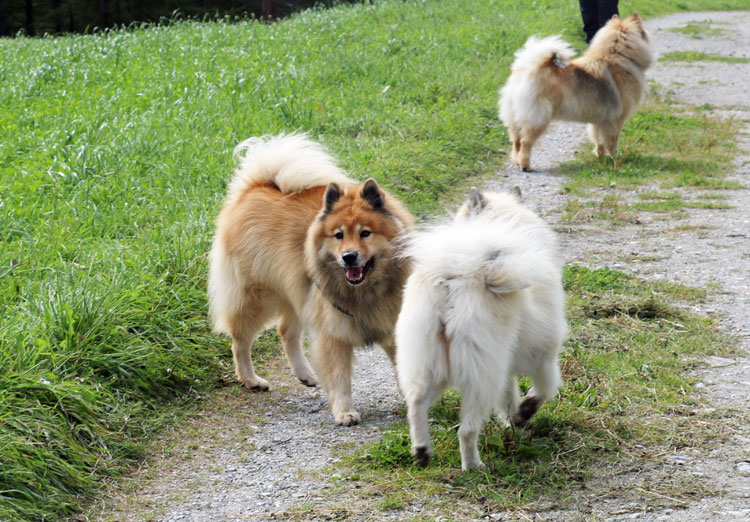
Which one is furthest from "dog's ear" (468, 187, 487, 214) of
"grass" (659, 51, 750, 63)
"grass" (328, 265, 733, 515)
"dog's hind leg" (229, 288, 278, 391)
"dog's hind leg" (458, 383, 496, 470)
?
"grass" (659, 51, 750, 63)

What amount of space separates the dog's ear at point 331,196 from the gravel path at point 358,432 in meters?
1.07

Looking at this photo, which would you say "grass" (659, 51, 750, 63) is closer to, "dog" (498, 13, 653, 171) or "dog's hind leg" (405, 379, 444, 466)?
"dog" (498, 13, 653, 171)

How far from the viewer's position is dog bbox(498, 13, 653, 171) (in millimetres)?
8484

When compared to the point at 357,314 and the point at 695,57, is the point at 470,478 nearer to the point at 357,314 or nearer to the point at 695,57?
the point at 357,314

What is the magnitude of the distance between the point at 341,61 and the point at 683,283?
7.38 m

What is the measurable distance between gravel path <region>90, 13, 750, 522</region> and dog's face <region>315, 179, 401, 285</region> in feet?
2.57

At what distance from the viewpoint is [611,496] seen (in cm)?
309

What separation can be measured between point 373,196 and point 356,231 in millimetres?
223

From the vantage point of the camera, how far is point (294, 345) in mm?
4715

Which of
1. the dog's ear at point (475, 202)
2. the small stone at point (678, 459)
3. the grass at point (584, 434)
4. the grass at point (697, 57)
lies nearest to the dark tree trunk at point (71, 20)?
the grass at point (697, 57)

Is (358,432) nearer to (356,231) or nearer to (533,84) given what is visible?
(356,231)

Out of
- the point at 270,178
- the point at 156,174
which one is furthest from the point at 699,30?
the point at 270,178

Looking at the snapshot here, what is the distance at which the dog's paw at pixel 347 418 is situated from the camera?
4016 mm

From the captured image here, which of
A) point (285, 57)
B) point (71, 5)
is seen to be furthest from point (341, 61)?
point (71, 5)
